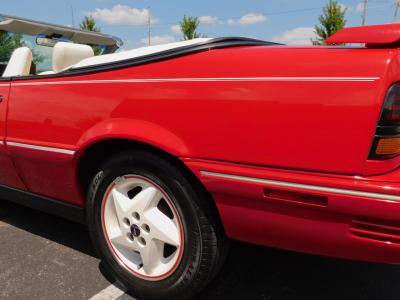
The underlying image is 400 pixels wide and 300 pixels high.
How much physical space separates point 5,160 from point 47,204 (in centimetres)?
45

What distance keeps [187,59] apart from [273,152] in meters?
0.57

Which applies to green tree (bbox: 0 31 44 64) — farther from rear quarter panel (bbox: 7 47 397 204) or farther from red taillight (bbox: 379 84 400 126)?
red taillight (bbox: 379 84 400 126)

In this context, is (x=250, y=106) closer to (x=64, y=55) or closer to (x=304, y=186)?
(x=304, y=186)

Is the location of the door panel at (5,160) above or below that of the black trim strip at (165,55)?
below

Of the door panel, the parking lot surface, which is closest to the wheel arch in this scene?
the parking lot surface

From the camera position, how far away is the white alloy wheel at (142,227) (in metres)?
1.90

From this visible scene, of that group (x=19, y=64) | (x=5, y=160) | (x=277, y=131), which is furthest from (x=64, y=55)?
(x=277, y=131)

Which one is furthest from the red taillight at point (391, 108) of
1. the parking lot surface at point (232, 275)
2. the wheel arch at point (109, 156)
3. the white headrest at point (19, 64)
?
the white headrest at point (19, 64)

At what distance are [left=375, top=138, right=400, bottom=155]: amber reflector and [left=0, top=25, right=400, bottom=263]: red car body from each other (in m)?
0.03

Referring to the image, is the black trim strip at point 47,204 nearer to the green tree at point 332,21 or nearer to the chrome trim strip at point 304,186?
the chrome trim strip at point 304,186

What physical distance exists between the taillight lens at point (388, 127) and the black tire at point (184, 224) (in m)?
0.72

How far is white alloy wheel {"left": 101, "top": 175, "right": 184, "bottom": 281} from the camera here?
1896mm

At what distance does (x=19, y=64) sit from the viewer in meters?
2.92

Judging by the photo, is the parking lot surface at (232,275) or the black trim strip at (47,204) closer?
the parking lot surface at (232,275)
